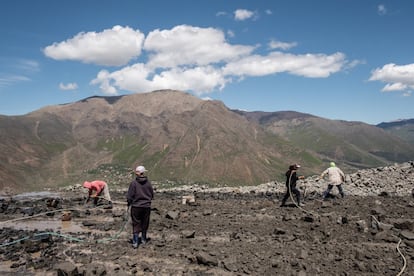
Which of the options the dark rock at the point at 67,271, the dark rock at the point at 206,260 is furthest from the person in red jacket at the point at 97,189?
the dark rock at the point at 206,260

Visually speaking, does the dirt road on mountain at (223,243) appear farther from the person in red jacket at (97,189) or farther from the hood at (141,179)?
the hood at (141,179)

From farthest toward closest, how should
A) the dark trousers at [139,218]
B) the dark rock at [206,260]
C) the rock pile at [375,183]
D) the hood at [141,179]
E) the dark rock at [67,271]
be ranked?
the rock pile at [375,183]
the hood at [141,179]
the dark trousers at [139,218]
the dark rock at [206,260]
the dark rock at [67,271]

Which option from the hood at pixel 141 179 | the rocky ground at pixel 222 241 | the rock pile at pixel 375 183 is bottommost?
the rocky ground at pixel 222 241

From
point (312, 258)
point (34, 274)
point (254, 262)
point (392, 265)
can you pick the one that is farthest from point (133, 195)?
point (392, 265)

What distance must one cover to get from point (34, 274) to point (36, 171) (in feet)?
616

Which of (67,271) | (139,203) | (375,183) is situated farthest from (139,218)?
(375,183)

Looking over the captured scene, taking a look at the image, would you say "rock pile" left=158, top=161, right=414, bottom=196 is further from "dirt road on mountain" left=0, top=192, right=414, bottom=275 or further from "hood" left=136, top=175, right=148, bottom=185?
"hood" left=136, top=175, right=148, bottom=185

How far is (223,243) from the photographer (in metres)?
13.8

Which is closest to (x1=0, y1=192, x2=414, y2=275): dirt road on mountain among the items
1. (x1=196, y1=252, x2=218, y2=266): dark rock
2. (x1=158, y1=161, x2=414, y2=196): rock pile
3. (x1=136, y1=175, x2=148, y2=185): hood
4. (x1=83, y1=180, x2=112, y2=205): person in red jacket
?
(x1=196, y1=252, x2=218, y2=266): dark rock

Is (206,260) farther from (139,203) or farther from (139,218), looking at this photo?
(139,203)

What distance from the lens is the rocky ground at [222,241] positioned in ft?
36.2

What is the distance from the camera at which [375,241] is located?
13.6 meters

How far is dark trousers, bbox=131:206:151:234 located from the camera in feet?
44.2

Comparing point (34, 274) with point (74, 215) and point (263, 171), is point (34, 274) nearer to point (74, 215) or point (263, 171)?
point (74, 215)
